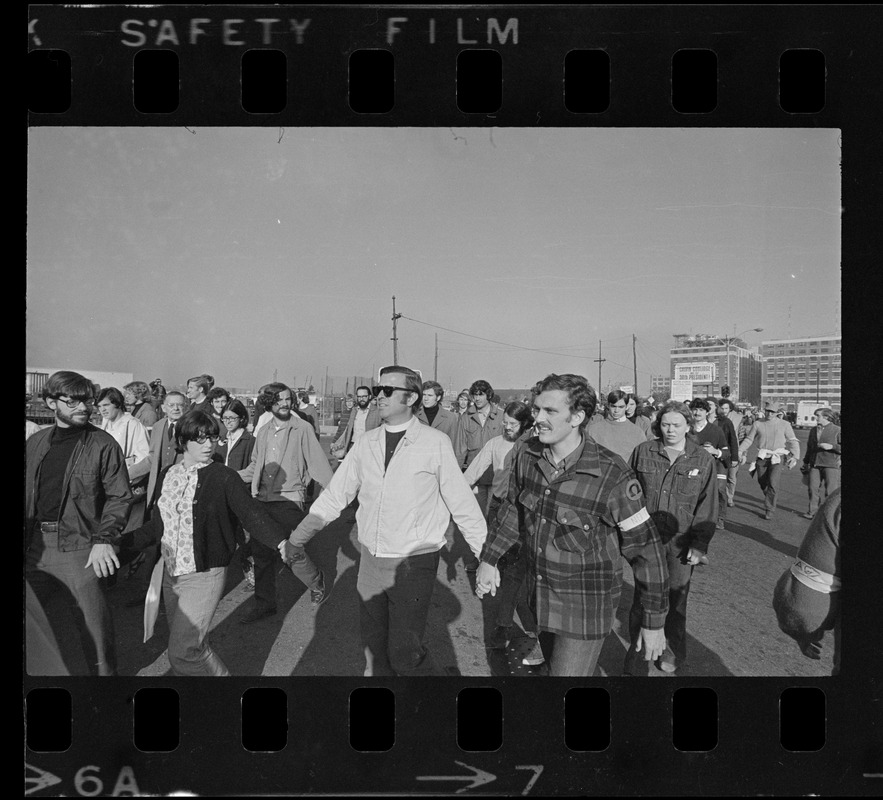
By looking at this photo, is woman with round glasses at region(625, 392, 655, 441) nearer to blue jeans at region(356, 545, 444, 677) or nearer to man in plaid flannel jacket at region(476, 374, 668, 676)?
man in plaid flannel jacket at region(476, 374, 668, 676)

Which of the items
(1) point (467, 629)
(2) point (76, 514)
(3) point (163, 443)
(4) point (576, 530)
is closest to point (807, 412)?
(4) point (576, 530)

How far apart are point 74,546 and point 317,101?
9.73 feet

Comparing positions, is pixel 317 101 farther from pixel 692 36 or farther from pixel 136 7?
pixel 692 36

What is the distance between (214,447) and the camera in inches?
96.7

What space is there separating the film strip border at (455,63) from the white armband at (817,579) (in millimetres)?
2526

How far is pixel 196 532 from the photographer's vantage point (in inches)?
93.7

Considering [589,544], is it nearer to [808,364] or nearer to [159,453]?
[808,364]

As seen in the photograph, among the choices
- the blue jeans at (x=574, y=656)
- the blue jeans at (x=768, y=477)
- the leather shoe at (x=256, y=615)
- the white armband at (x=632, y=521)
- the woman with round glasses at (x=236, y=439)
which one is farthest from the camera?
the blue jeans at (x=768, y=477)

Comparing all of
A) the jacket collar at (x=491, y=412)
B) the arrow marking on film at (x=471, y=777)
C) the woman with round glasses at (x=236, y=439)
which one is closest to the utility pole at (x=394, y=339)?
the jacket collar at (x=491, y=412)

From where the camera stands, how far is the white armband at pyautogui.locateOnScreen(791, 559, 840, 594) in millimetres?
2412

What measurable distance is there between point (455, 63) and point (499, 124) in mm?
419

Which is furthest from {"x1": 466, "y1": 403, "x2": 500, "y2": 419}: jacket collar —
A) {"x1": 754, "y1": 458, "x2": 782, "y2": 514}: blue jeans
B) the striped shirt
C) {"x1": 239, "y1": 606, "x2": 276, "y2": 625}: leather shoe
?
{"x1": 754, "y1": 458, "x2": 782, "y2": 514}: blue jeans

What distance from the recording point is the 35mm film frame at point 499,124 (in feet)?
7.87

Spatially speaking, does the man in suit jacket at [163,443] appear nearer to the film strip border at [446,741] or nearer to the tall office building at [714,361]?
the film strip border at [446,741]
